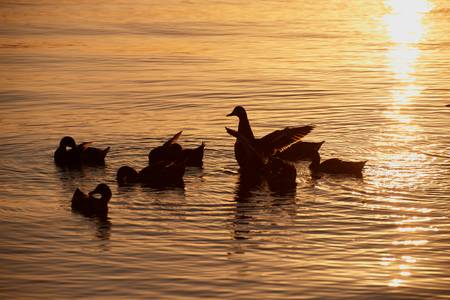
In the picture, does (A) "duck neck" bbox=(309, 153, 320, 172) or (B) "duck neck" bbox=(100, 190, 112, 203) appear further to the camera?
Answer: (A) "duck neck" bbox=(309, 153, 320, 172)

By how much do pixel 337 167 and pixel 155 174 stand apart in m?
2.74

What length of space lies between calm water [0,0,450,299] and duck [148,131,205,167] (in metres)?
0.28

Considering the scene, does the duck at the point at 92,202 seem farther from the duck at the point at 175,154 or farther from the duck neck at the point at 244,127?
the duck neck at the point at 244,127

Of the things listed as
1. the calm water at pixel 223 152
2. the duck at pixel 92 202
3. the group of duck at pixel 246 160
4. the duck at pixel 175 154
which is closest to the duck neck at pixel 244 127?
the group of duck at pixel 246 160

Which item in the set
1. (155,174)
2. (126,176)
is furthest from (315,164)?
(126,176)

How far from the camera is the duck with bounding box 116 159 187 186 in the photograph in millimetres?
15328

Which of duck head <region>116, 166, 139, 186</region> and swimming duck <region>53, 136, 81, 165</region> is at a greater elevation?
swimming duck <region>53, 136, 81, 165</region>

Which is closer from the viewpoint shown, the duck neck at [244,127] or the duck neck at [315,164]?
the duck neck at [315,164]

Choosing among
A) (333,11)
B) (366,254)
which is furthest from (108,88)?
(333,11)

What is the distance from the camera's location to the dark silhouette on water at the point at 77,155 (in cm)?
1648

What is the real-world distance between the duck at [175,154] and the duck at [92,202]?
235 cm

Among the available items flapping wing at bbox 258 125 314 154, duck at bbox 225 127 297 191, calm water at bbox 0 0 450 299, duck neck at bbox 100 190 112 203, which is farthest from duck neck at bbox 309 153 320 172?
duck neck at bbox 100 190 112 203

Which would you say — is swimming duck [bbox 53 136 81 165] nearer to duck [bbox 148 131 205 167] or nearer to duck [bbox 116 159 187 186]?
duck [bbox 148 131 205 167]

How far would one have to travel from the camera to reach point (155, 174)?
15.4 m
